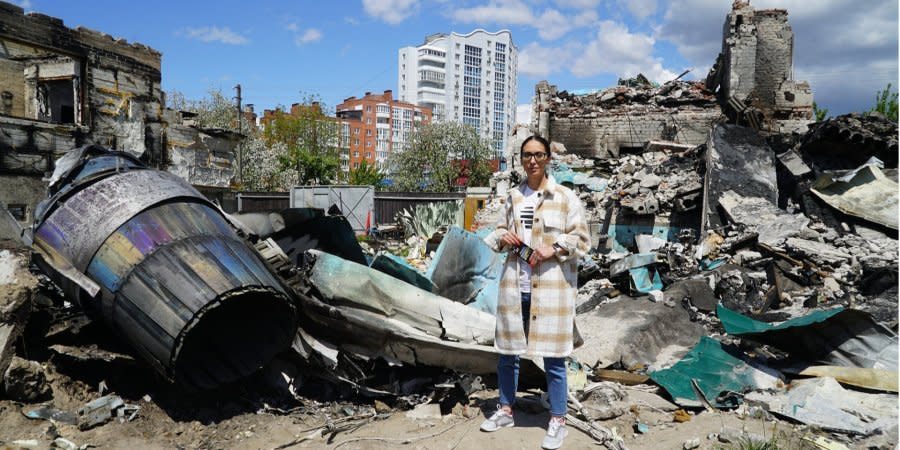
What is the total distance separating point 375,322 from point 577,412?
1338mm

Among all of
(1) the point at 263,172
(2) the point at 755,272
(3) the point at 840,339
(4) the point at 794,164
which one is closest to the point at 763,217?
(4) the point at 794,164

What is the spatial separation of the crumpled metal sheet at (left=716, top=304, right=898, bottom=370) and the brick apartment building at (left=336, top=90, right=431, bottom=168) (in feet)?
231

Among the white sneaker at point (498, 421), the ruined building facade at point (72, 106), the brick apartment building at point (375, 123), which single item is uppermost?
the brick apartment building at point (375, 123)

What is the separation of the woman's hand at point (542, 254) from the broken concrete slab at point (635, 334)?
2.00 metres

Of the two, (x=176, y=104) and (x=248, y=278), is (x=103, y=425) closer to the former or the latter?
(x=248, y=278)

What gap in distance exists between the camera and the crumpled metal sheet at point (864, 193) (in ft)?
25.5

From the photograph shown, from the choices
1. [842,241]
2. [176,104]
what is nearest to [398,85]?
[176,104]

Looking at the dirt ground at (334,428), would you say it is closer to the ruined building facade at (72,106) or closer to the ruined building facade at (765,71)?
the ruined building facade at (72,106)

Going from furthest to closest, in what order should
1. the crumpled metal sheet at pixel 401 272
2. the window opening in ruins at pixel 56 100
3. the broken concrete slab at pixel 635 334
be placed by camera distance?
the window opening in ruins at pixel 56 100, the broken concrete slab at pixel 635 334, the crumpled metal sheet at pixel 401 272

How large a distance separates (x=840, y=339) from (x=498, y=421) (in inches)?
99.3

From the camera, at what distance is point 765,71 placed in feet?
49.5

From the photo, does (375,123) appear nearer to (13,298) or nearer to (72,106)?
(72,106)

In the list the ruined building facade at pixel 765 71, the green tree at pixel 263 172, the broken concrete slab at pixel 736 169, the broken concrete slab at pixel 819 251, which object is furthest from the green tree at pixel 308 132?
the broken concrete slab at pixel 819 251

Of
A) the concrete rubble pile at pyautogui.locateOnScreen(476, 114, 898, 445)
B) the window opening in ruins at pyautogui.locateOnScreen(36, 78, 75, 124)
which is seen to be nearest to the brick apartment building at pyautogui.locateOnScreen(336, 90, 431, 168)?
the concrete rubble pile at pyautogui.locateOnScreen(476, 114, 898, 445)
